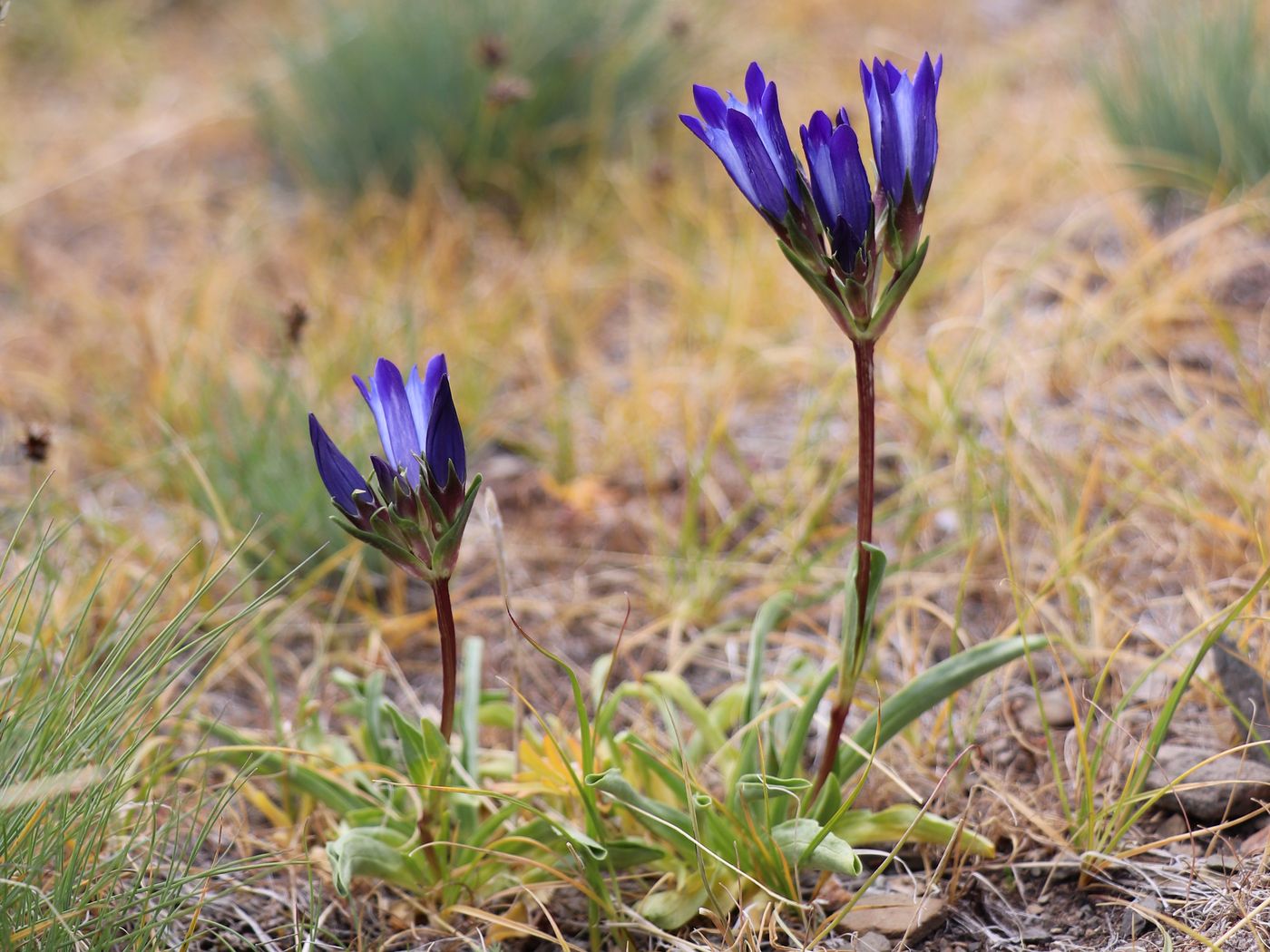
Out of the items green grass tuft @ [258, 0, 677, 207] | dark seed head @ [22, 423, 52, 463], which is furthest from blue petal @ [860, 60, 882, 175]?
green grass tuft @ [258, 0, 677, 207]

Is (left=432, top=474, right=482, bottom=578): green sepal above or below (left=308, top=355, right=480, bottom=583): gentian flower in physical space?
below

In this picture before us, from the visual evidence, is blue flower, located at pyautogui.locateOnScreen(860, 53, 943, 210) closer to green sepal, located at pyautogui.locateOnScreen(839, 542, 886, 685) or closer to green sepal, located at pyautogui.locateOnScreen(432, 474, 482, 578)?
green sepal, located at pyautogui.locateOnScreen(839, 542, 886, 685)

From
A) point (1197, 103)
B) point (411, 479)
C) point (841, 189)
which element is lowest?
point (411, 479)

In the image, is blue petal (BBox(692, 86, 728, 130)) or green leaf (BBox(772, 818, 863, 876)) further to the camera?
green leaf (BBox(772, 818, 863, 876))

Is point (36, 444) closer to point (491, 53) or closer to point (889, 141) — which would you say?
point (889, 141)

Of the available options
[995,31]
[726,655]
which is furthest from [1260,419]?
[995,31]

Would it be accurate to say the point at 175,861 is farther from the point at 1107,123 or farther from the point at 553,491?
the point at 1107,123

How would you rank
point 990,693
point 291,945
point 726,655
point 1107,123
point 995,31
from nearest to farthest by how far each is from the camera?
point 291,945, point 990,693, point 726,655, point 1107,123, point 995,31

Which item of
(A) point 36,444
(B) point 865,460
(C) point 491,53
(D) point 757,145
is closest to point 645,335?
(C) point 491,53
